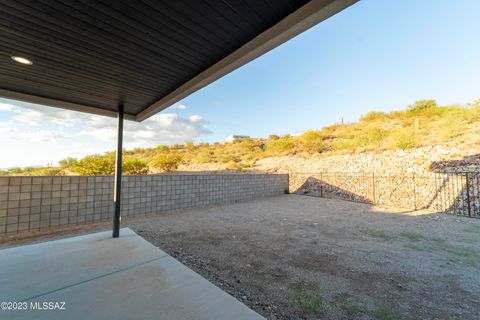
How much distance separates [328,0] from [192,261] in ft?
9.00

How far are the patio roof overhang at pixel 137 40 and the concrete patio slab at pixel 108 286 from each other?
2.07m

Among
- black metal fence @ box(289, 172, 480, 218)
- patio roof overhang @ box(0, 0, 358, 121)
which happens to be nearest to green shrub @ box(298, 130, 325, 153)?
black metal fence @ box(289, 172, 480, 218)

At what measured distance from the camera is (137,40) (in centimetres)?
162

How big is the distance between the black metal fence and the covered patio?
6939mm

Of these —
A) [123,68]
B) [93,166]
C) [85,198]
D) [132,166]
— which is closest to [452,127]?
[123,68]

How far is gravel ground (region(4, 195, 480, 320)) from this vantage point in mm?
1562

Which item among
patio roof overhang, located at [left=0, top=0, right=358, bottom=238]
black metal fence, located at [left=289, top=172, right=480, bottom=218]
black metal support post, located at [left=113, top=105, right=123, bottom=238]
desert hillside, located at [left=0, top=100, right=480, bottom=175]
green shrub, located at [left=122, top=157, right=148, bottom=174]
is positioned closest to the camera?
patio roof overhang, located at [left=0, top=0, right=358, bottom=238]

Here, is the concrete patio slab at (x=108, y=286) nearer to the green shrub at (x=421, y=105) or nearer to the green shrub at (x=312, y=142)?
the green shrub at (x=312, y=142)

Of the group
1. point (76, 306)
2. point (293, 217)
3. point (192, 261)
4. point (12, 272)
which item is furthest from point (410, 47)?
point (12, 272)

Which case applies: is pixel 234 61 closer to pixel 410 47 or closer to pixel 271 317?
pixel 271 317

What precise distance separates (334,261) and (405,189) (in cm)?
591

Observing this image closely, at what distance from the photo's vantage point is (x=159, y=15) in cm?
137

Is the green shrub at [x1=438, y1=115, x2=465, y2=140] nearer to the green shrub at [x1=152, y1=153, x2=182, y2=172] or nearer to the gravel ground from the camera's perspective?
the gravel ground

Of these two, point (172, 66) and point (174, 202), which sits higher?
point (172, 66)
